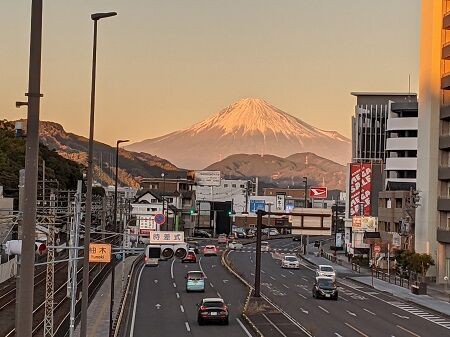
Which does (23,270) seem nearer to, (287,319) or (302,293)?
(287,319)

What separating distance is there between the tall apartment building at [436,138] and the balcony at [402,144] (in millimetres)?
26703

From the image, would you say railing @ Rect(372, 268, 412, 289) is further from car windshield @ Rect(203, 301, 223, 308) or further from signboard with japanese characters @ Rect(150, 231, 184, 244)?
signboard with japanese characters @ Rect(150, 231, 184, 244)

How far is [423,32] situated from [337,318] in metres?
43.2

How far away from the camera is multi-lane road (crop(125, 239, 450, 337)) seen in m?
42.8

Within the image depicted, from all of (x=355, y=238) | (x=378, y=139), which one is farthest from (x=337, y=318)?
(x=378, y=139)

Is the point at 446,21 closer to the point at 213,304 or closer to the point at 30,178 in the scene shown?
→ the point at 213,304

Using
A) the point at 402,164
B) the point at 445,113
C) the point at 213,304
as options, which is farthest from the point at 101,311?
the point at 402,164

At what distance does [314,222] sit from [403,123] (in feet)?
243

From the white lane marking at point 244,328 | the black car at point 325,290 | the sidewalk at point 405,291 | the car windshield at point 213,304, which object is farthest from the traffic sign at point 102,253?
the black car at point 325,290

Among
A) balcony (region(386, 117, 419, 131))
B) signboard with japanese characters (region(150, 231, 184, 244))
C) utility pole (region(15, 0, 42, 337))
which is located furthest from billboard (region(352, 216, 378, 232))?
utility pole (region(15, 0, 42, 337))

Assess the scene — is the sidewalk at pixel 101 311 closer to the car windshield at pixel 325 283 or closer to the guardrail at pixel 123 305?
the guardrail at pixel 123 305

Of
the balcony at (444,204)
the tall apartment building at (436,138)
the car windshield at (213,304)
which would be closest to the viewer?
the car windshield at (213,304)

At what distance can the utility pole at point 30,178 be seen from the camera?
10711 mm

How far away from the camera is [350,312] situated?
52.9 meters
